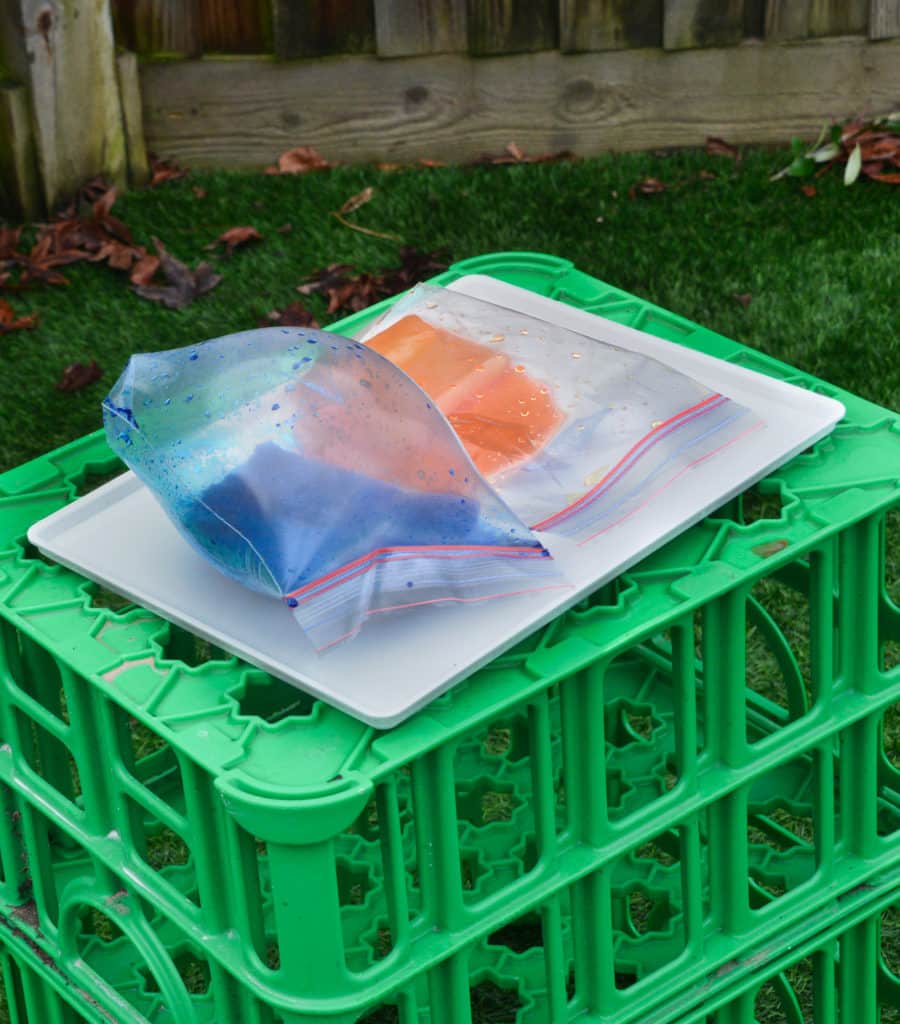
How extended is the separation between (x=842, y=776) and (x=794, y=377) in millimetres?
396

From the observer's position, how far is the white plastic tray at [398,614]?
1.19m

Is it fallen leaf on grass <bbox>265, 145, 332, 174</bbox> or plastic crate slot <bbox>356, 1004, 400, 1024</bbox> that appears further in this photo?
fallen leaf on grass <bbox>265, 145, 332, 174</bbox>

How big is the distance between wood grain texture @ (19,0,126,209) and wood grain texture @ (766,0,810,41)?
4.60 ft

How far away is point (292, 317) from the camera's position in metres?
3.09

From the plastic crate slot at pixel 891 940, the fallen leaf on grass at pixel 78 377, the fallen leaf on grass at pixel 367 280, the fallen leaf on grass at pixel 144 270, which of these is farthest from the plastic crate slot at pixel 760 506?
the fallen leaf on grass at pixel 144 270

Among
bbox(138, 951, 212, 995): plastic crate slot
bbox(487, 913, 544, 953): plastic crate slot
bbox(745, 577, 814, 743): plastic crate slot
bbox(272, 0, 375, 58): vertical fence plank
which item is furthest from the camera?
bbox(272, 0, 375, 58): vertical fence plank

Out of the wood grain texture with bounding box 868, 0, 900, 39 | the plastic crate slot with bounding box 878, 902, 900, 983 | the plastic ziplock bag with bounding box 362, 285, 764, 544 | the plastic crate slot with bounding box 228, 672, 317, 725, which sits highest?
the wood grain texture with bounding box 868, 0, 900, 39

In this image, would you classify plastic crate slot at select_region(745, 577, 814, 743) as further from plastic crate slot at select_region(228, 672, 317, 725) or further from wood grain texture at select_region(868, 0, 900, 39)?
wood grain texture at select_region(868, 0, 900, 39)

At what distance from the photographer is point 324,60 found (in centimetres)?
351

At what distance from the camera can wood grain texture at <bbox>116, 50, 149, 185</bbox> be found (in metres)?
3.50

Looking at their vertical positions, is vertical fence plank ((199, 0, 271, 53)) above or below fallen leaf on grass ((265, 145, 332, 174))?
above

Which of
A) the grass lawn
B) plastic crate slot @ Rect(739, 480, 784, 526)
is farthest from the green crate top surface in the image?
the grass lawn

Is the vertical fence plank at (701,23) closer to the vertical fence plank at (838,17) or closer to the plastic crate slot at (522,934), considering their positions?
the vertical fence plank at (838,17)

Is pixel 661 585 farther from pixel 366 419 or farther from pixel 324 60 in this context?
pixel 324 60
